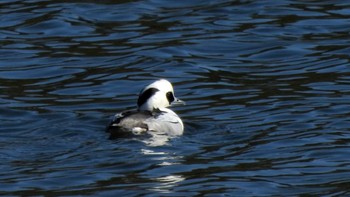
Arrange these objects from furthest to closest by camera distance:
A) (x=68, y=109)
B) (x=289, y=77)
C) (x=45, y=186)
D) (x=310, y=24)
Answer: (x=310, y=24), (x=289, y=77), (x=68, y=109), (x=45, y=186)

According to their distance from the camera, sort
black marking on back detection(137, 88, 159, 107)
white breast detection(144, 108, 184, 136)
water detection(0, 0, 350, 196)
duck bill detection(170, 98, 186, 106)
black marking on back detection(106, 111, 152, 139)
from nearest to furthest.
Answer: water detection(0, 0, 350, 196), black marking on back detection(106, 111, 152, 139), white breast detection(144, 108, 184, 136), black marking on back detection(137, 88, 159, 107), duck bill detection(170, 98, 186, 106)

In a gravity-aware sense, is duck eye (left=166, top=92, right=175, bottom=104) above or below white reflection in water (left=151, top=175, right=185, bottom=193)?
below

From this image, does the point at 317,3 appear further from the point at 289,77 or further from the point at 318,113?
the point at 318,113

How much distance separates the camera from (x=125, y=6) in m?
22.2

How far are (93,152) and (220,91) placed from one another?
146 inches

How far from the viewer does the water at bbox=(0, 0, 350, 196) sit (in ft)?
42.9

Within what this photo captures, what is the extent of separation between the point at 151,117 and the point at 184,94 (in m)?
2.32

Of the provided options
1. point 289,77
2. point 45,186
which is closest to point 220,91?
point 289,77

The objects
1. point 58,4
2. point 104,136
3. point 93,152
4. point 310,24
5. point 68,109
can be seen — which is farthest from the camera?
point 58,4

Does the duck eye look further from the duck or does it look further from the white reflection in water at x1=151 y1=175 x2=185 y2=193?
the white reflection in water at x1=151 y1=175 x2=185 y2=193

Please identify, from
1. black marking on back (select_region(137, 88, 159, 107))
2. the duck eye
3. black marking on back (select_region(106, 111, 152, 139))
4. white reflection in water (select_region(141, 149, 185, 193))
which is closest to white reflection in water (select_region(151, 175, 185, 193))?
white reflection in water (select_region(141, 149, 185, 193))

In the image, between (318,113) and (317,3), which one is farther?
(317,3)

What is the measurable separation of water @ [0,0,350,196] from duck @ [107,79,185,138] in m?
0.24

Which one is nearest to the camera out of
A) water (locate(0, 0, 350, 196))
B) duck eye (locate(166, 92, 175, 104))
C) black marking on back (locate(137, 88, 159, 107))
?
water (locate(0, 0, 350, 196))
